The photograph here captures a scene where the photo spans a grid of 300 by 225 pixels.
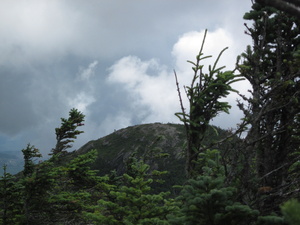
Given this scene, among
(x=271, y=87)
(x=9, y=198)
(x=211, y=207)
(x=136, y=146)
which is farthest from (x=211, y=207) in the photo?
(x=136, y=146)

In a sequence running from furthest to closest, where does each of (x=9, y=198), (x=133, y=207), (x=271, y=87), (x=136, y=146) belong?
(x=136, y=146)
(x=9, y=198)
(x=133, y=207)
(x=271, y=87)

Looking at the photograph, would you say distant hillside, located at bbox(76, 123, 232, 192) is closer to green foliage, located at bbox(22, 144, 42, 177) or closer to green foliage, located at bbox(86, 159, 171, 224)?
green foliage, located at bbox(22, 144, 42, 177)

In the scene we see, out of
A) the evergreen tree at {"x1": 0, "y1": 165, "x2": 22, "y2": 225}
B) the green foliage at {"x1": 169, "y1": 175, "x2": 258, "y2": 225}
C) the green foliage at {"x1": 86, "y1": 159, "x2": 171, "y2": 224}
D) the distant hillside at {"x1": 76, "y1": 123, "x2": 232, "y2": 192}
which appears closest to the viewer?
the green foliage at {"x1": 169, "y1": 175, "x2": 258, "y2": 225}

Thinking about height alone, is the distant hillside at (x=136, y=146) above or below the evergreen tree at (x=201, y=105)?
above

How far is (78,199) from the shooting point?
13.9 meters

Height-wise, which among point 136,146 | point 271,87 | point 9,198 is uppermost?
point 136,146

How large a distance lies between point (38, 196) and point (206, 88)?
33.7 feet

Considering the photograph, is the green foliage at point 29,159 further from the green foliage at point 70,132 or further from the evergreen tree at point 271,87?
the evergreen tree at point 271,87

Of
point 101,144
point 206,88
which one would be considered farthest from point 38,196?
point 101,144

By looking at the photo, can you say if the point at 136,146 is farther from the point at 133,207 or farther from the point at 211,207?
the point at 211,207

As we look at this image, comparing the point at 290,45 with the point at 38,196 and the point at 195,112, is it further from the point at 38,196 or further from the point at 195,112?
the point at 38,196

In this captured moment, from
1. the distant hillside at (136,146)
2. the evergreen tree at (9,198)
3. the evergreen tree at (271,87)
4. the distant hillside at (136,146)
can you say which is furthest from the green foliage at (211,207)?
the distant hillside at (136,146)

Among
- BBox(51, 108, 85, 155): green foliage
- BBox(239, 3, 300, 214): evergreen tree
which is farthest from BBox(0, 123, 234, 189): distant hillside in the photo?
BBox(239, 3, 300, 214): evergreen tree

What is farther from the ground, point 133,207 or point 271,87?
point 271,87
